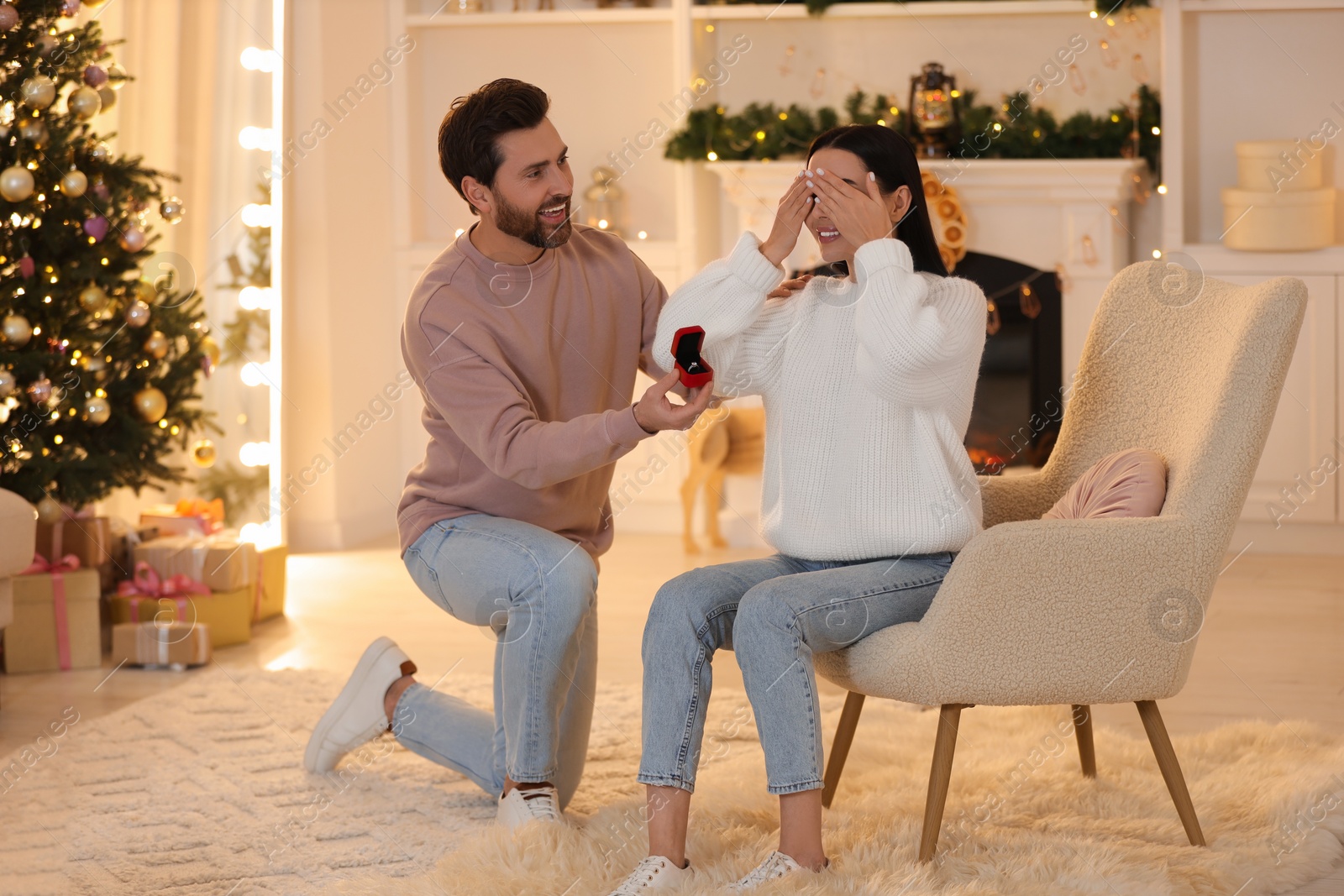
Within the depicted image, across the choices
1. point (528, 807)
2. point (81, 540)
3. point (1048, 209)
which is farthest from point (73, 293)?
point (1048, 209)

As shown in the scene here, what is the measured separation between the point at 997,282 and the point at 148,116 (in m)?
2.72

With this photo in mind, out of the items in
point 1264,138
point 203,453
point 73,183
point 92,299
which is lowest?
point 203,453

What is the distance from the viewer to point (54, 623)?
3.14 meters

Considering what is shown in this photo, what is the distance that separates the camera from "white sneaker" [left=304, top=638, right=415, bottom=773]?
2.33 metres

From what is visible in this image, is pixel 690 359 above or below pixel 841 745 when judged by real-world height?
above

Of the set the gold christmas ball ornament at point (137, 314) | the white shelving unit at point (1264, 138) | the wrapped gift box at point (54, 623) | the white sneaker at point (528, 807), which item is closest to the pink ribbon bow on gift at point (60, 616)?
the wrapped gift box at point (54, 623)

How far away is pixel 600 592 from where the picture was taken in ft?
12.6

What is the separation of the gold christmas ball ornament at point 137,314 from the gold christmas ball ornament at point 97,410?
199mm

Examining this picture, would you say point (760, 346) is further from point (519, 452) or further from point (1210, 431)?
point (1210, 431)

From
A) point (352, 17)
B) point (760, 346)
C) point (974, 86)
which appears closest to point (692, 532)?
point (974, 86)

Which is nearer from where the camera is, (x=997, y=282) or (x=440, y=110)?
(x=997, y=282)

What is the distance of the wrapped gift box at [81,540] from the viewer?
10.7 ft

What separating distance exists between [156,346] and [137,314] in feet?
0.29

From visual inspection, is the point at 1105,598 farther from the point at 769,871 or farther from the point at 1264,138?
the point at 1264,138
